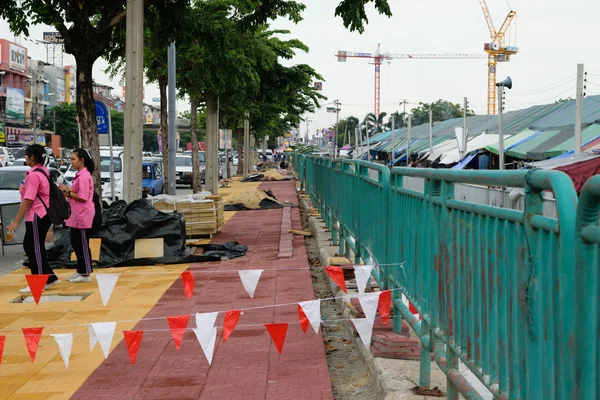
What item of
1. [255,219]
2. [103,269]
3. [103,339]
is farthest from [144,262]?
[255,219]

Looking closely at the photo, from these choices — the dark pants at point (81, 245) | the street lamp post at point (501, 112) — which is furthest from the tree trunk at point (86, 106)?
the street lamp post at point (501, 112)

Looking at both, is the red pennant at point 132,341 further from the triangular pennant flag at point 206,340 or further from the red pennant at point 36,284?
the red pennant at point 36,284

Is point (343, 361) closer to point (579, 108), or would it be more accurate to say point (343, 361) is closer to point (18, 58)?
point (579, 108)

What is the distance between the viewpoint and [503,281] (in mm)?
2973

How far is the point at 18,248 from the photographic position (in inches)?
572

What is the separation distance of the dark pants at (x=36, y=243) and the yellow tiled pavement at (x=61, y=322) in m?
0.33

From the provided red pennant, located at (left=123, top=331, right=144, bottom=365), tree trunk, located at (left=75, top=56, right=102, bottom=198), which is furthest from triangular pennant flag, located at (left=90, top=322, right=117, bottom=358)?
tree trunk, located at (left=75, top=56, right=102, bottom=198)

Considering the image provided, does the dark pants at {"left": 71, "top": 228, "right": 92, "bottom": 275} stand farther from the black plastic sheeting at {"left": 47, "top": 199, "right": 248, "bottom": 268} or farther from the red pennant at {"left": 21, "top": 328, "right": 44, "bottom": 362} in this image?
the red pennant at {"left": 21, "top": 328, "right": 44, "bottom": 362}

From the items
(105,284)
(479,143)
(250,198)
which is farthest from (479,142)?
(105,284)

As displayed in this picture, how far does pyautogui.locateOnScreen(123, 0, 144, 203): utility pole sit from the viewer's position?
12.3m

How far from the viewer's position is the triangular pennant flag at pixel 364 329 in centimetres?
526

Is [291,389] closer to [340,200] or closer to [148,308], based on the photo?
[148,308]

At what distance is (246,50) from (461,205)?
20.2 m

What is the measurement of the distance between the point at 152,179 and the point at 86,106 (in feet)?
51.0
